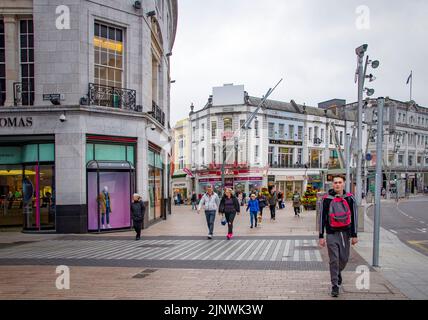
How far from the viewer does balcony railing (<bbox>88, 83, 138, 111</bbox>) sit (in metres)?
15.9

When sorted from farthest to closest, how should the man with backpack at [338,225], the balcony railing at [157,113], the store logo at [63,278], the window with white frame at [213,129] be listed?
the window with white frame at [213,129], the balcony railing at [157,113], the store logo at [63,278], the man with backpack at [338,225]

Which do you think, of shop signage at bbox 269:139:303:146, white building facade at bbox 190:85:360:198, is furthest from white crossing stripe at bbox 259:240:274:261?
shop signage at bbox 269:139:303:146

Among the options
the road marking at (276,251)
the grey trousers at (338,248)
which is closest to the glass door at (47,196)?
the road marking at (276,251)

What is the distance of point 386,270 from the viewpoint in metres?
7.91

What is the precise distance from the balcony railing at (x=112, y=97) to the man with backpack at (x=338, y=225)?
12.0 metres

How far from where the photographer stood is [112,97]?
54.3ft

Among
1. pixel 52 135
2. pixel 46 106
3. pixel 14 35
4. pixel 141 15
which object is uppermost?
pixel 141 15

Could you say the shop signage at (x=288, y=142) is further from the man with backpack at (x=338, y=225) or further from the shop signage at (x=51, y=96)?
the man with backpack at (x=338, y=225)

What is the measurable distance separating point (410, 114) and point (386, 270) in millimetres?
69865

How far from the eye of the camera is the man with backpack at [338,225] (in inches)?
242

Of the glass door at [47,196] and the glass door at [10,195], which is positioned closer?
the glass door at [47,196]

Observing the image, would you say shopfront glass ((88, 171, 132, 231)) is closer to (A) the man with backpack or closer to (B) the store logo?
(B) the store logo
